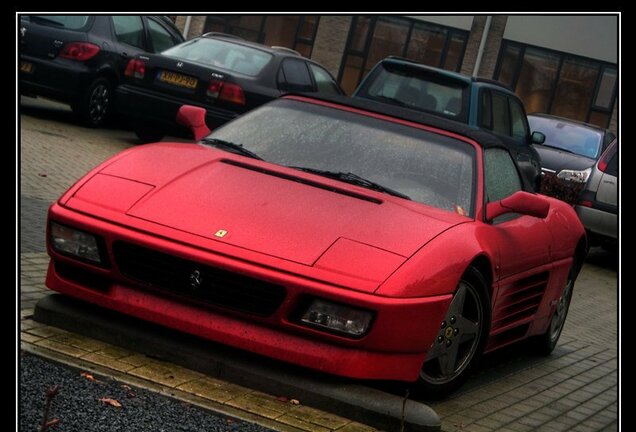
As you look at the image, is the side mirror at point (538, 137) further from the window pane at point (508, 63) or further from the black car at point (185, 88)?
the window pane at point (508, 63)

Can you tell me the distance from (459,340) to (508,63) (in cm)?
3174

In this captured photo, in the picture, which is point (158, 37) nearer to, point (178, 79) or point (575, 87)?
point (178, 79)

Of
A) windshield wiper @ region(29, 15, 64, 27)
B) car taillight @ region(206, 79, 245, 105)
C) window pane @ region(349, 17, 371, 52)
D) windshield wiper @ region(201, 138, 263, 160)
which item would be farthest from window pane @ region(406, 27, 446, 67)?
windshield wiper @ region(201, 138, 263, 160)

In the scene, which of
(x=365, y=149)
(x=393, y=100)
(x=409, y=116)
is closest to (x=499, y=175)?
(x=409, y=116)

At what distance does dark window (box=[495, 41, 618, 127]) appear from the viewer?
35.5 metres

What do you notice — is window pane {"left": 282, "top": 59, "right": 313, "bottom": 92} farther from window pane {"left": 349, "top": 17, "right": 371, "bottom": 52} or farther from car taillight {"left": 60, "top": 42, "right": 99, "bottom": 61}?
window pane {"left": 349, "top": 17, "right": 371, "bottom": 52}

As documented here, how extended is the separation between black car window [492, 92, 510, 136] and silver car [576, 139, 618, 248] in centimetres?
119

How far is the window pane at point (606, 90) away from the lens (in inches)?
1406

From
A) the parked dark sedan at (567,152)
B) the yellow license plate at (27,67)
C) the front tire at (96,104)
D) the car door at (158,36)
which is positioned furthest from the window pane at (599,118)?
the yellow license plate at (27,67)

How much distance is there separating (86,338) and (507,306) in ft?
7.80

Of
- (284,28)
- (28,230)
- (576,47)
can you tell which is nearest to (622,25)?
(28,230)

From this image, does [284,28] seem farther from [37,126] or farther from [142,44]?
[37,126]

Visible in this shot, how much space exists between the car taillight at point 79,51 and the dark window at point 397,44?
2039 cm

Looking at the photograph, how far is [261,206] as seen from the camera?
6090 mm
